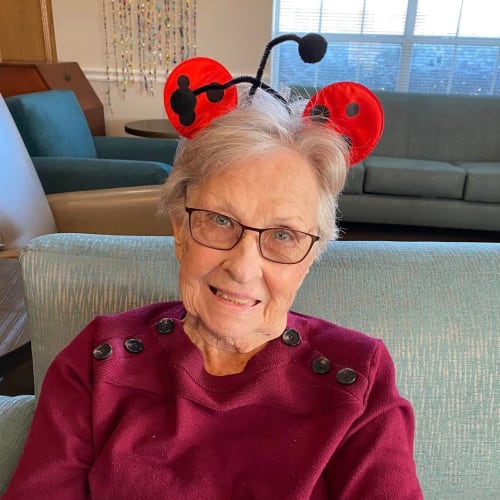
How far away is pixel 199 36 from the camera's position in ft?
14.0

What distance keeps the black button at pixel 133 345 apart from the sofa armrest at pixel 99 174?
1.64m

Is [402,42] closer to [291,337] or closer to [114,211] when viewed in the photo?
[114,211]

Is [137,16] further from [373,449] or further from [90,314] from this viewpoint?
[373,449]

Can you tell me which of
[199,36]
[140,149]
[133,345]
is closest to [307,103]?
[133,345]

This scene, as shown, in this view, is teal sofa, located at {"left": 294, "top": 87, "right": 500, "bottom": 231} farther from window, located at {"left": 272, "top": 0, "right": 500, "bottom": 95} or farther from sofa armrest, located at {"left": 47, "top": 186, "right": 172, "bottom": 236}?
sofa armrest, located at {"left": 47, "top": 186, "right": 172, "bottom": 236}

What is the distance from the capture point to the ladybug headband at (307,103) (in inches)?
34.2

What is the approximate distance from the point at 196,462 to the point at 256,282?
0.29 metres

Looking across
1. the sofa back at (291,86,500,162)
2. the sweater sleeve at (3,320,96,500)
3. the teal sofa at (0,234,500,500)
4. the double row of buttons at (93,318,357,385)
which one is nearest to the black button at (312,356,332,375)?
the double row of buttons at (93,318,357,385)

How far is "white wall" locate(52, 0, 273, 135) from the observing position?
420 centimetres

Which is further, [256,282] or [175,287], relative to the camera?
[175,287]

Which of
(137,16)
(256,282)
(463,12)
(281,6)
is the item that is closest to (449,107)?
(463,12)

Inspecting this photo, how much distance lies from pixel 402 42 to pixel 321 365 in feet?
14.1

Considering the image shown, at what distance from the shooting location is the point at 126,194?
2.17 metres

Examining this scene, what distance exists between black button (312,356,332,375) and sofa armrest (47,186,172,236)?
1.43 m
